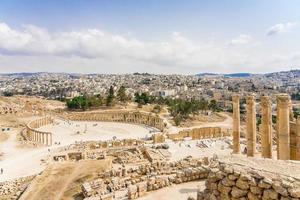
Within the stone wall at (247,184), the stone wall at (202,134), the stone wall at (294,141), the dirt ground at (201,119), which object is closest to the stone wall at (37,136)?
the stone wall at (202,134)

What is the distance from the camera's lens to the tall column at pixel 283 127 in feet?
62.1

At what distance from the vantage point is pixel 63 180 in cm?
2894

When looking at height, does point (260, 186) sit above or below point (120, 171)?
above

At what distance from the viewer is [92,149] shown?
49219 mm

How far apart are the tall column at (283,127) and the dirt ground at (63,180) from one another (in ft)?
47.8

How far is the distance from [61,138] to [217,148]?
34094 mm

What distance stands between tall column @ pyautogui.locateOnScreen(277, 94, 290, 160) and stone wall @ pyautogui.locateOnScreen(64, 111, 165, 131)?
54.2 m

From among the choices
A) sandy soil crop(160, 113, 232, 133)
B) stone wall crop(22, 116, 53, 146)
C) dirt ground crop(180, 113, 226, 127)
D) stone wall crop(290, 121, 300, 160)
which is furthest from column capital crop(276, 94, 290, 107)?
dirt ground crop(180, 113, 226, 127)

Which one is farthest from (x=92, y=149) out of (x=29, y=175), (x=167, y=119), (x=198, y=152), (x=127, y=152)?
(x=167, y=119)

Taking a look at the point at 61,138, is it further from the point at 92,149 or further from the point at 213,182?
the point at 213,182

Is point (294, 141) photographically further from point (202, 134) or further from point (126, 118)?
point (126, 118)

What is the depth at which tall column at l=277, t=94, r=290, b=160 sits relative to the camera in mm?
18938

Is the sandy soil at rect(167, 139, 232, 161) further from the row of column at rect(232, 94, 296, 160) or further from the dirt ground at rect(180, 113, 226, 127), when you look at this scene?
the dirt ground at rect(180, 113, 226, 127)

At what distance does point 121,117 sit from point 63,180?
56.7 metres
